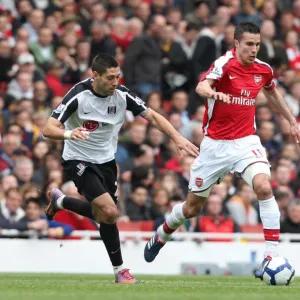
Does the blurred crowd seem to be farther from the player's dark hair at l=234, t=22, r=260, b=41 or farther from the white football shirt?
the player's dark hair at l=234, t=22, r=260, b=41

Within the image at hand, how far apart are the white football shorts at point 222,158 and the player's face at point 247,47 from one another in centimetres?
91

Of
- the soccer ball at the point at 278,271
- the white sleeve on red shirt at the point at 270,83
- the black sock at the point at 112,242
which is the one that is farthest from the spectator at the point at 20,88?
the soccer ball at the point at 278,271

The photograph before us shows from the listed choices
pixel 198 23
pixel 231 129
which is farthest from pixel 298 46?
pixel 231 129

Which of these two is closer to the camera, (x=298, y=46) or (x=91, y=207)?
(x=91, y=207)

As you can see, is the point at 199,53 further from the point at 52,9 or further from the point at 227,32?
the point at 52,9

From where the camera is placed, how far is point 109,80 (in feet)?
43.9

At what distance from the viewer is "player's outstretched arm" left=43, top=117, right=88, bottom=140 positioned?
41.1ft

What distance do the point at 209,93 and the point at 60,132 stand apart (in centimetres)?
160

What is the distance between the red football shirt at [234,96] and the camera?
13.9 m

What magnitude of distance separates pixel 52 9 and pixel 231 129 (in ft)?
34.3

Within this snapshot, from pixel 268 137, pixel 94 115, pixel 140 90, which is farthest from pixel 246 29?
pixel 140 90

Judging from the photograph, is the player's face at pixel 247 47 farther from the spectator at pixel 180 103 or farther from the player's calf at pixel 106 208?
the spectator at pixel 180 103

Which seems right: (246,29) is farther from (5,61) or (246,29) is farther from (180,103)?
(180,103)

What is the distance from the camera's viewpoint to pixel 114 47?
2278cm
